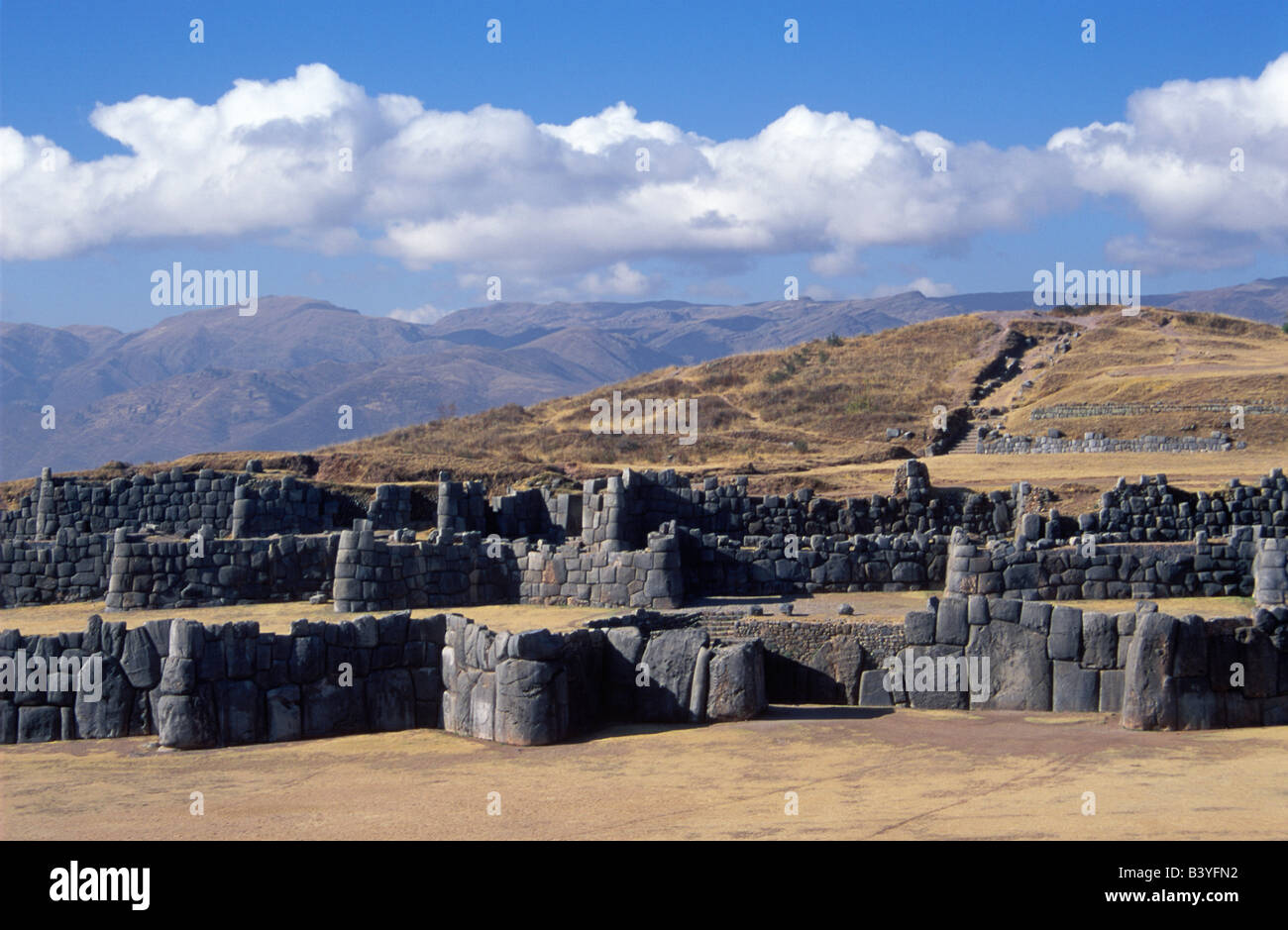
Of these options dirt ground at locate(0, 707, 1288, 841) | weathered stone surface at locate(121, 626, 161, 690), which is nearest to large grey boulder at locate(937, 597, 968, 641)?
dirt ground at locate(0, 707, 1288, 841)

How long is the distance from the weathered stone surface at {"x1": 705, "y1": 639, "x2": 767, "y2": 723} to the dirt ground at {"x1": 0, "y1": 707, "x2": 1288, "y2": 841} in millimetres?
275

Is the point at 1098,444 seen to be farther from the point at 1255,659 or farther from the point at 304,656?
the point at 304,656

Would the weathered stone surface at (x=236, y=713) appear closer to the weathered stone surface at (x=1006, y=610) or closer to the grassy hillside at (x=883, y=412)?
the weathered stone surface at (x=1006, y=610)

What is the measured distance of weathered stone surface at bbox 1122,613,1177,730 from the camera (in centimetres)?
1581

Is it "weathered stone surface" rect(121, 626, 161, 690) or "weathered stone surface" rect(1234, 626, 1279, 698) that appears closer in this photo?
"weathered stone surface" rect(1234, 626, 1279, 698)

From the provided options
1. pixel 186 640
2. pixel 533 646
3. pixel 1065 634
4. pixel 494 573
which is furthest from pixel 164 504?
pixel 1065 634

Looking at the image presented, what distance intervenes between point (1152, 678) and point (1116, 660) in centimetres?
73

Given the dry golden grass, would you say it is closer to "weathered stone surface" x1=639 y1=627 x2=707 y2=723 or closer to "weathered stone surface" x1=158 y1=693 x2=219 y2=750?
"weathered stone surface" x1=639 y1=627 x2=707 y2=723

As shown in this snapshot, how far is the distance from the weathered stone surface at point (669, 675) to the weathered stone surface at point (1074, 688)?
4.23 m

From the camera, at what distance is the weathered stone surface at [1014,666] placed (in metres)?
17.0

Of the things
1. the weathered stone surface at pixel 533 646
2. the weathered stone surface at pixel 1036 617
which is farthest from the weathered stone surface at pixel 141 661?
the weathered stone surface at pixel 1036 617

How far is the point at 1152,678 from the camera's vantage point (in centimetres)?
1592

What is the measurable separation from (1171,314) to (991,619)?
83178 mm
